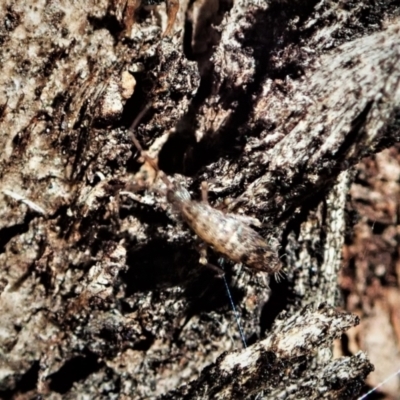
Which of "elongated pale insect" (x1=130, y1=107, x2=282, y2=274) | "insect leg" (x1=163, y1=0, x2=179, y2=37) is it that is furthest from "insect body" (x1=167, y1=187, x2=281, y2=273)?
"insect leg" (x1=163, y1=0, x2=179, y2=37)

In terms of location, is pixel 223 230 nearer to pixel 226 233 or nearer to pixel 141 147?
pixel 226 233

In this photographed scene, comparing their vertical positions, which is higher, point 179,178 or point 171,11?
point 171,11

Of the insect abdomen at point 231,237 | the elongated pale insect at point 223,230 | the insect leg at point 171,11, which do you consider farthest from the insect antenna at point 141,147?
the insect leg at point 171,11

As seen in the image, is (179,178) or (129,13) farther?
(179,178)

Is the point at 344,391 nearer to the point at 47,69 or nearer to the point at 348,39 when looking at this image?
the point at 348,39

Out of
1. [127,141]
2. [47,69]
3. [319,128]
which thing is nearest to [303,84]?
[319,128]

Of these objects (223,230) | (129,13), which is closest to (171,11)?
(129,13)
